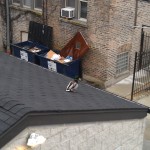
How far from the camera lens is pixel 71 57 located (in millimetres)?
17219

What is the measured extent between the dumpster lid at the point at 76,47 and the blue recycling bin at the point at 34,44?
3.96ft

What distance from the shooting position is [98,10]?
15875 mm

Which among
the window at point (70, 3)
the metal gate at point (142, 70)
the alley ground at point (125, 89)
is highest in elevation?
the window at point (70, 3)

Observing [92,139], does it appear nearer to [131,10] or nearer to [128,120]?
[128,120]

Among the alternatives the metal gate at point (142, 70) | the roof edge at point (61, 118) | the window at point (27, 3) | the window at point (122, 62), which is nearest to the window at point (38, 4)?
the window at point (27, 3)

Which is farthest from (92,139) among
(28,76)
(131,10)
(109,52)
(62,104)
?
(131,10)

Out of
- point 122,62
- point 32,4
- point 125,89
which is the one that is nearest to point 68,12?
point 32,4

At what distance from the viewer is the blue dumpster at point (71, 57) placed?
1669cm

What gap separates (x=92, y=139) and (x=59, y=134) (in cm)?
123

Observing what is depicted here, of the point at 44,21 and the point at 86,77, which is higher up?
the point at 44,21

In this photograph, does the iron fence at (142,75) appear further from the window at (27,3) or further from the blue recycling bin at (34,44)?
the window at (27,3)

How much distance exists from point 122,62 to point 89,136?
29.3 feet

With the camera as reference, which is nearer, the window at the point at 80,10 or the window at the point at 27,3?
the window at the point at 80,10

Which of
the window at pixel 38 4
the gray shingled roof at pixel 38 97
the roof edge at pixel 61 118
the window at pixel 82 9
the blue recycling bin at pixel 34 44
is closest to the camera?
the roof edge at pixel 61 118
